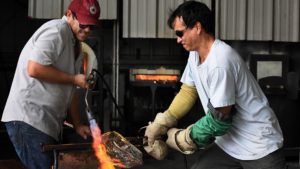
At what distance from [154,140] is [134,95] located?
125 inches

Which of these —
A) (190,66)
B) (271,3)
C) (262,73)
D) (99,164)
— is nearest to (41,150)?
(99,164)

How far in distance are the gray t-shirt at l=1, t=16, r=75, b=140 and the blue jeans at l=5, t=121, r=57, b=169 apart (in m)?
0.04

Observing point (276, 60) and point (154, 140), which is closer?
point (154, 140)

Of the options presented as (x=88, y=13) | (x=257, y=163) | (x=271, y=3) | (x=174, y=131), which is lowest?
(x=257, y=163)

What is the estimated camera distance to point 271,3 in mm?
6180

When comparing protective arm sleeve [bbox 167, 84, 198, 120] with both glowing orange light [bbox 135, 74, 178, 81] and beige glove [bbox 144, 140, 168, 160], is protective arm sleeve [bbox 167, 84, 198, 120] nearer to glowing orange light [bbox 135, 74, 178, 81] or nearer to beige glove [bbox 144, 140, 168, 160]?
beige glove [bbox 144, 140, 168, 160]

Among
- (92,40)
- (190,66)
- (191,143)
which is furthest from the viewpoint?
(92,40)

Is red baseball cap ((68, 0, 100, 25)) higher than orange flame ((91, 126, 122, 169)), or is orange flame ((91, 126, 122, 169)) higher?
red baseball cap ((68, 0, 100, 25))

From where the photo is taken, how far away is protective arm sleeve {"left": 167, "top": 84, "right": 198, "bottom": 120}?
3.20 meters

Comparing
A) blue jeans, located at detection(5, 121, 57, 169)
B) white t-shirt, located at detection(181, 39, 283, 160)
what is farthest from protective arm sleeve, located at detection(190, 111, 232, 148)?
blue jeans, located at detection(5, 121, 57, 169)

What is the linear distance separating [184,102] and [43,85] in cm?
95

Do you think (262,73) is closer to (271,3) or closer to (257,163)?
(271,3)

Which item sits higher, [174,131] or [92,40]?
[92,40]

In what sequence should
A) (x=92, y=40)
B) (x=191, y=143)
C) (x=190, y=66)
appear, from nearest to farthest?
(x=191, y=143), (x=190, y=66), (x=92, y=40)
